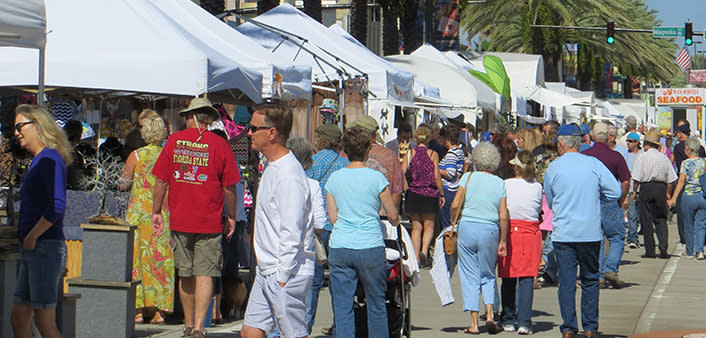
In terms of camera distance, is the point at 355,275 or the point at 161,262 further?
the point at 161,262

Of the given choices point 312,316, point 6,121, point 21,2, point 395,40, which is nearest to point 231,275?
point 312,316

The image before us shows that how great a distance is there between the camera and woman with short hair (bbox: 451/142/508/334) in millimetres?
9469

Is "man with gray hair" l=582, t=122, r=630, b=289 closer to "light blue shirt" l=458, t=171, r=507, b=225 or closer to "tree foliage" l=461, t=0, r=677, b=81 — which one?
"light blue shirt" l=458, t=171, r=507, b=225

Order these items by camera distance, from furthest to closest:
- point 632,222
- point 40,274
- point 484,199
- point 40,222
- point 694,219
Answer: point 632,222 → point 694,219 → point 484,199 → point 40,274 → point 40,222

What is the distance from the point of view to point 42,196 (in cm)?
667

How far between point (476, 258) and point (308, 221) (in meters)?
3.55

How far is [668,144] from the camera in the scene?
27500 millimetres

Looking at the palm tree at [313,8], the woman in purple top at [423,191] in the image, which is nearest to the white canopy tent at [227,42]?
the woman in purple top at [423,191]

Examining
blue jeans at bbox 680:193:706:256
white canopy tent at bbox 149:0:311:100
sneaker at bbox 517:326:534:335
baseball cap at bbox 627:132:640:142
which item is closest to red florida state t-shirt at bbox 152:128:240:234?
white canopy tent at bbox 149:0:311:100

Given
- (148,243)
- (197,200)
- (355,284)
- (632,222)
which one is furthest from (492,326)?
(632,222)

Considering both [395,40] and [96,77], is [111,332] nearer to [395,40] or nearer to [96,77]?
[96,77]

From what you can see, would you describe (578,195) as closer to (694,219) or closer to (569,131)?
(569,131)

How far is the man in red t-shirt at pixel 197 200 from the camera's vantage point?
854 centimetres

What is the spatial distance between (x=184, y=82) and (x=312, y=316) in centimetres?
260
